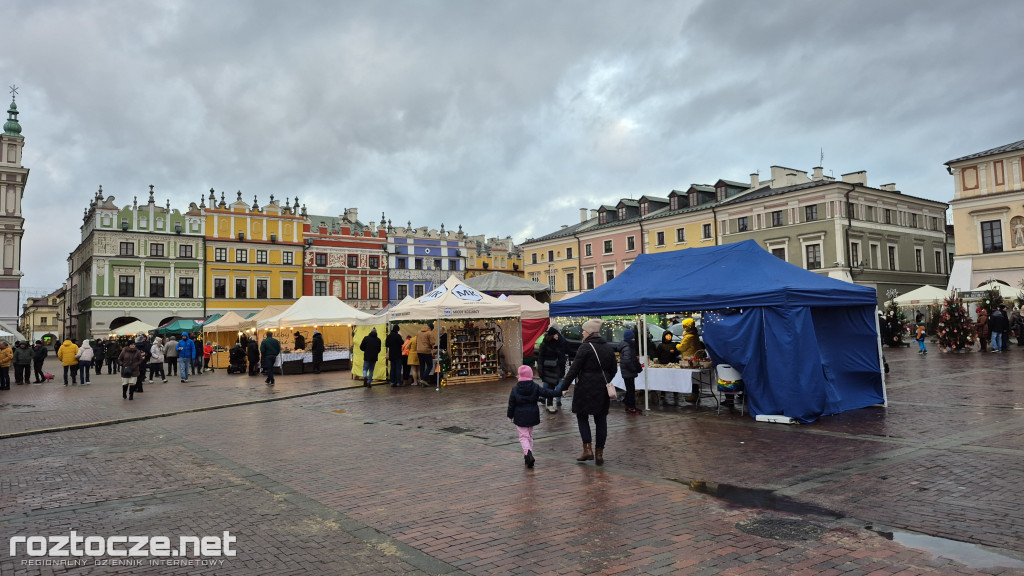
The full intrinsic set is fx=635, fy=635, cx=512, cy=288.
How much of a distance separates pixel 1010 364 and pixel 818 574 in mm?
19002

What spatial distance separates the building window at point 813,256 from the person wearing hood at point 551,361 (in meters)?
36.2

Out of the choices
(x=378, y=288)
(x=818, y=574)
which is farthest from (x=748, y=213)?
(x=818, y=574)

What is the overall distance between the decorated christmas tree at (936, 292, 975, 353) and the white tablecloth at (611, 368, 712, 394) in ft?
57.1

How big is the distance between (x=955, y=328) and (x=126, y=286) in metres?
58.3

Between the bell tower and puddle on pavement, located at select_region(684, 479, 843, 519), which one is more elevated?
the bell tower

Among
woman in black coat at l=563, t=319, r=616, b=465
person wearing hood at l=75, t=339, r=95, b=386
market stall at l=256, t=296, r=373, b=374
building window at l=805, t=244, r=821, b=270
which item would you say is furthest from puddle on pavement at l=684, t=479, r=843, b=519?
building window at l=805, t=244, r=821, b=270

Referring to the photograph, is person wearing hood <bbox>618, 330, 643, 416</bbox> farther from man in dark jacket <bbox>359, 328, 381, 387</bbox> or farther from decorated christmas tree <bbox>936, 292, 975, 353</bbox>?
decorated christmas tree <bbox>936, 292, 975, 353</bbox>

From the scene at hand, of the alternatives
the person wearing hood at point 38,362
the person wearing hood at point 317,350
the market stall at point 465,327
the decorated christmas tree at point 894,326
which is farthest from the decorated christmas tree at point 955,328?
the person wearing hood at point 38,362

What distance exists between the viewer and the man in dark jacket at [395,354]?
18656mm

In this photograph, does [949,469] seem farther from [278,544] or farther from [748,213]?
[748,213]

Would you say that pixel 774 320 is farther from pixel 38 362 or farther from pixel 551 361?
pixel 38 362

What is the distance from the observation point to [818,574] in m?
4.27

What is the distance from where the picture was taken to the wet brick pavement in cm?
470

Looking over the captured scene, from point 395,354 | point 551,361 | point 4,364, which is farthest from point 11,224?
point 551,361
